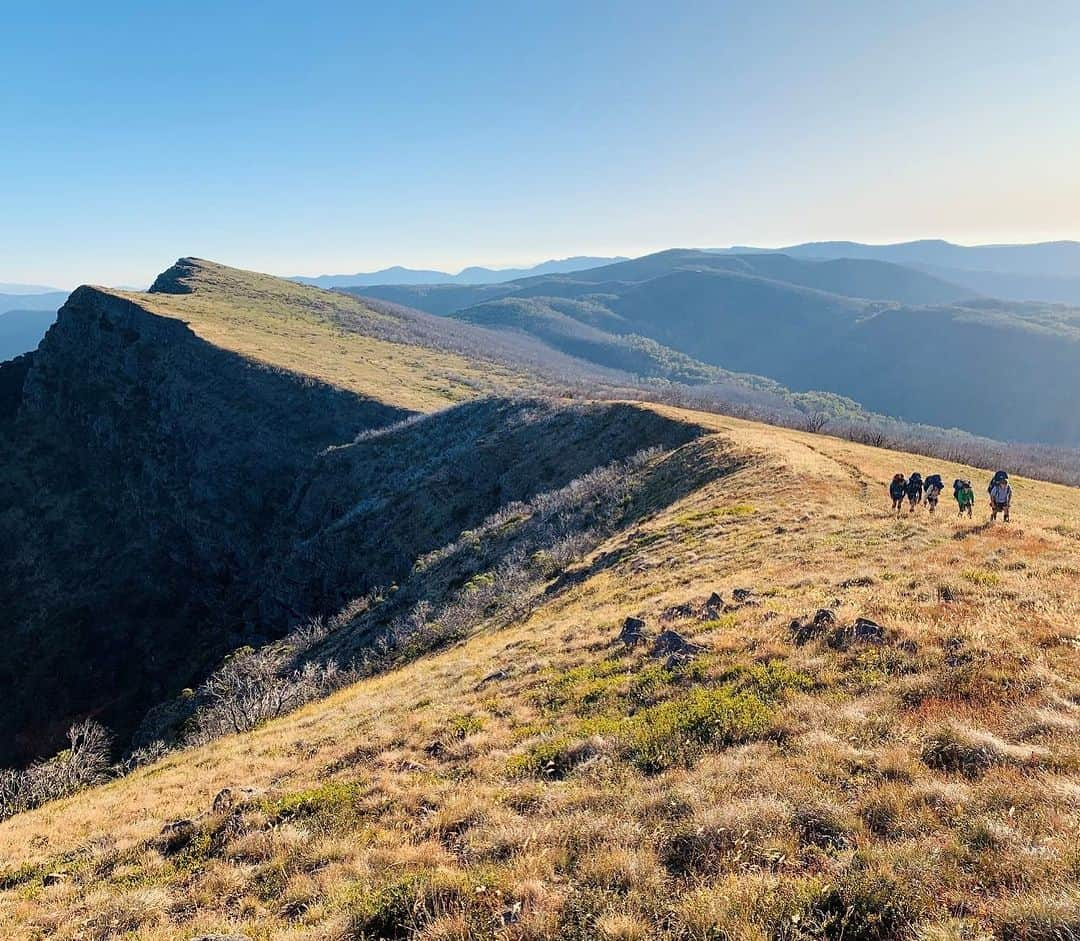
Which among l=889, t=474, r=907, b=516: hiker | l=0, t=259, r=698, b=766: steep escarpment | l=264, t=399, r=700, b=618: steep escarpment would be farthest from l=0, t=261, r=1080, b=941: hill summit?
l=0, t=259, r=698, b=766: steep escarpment

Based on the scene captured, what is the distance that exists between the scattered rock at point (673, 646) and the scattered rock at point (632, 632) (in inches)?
34.6

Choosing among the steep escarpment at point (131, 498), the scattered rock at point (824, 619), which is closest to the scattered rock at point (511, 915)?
the scattered rock at point (824, 619)

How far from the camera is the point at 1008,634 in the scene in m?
12.1

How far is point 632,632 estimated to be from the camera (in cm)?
1862

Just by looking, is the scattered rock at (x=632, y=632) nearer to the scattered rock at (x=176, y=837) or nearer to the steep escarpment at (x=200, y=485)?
the scattered rock at (x=176, y=837)

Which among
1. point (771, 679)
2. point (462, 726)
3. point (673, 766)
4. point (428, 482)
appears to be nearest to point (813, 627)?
point (771, 679)

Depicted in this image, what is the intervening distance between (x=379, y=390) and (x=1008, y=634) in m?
131

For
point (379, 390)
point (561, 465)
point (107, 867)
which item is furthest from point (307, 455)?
point (107, 867)

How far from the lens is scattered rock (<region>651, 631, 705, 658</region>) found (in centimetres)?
1552

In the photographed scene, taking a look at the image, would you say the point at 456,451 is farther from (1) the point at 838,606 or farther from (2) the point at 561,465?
(1) the point at 838,606

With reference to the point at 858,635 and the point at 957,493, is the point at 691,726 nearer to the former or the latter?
the point at 858,635

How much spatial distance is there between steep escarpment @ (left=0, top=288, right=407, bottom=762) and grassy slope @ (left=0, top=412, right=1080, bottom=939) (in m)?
82.7

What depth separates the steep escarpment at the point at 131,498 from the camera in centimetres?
8812

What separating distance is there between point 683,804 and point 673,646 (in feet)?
23.6
